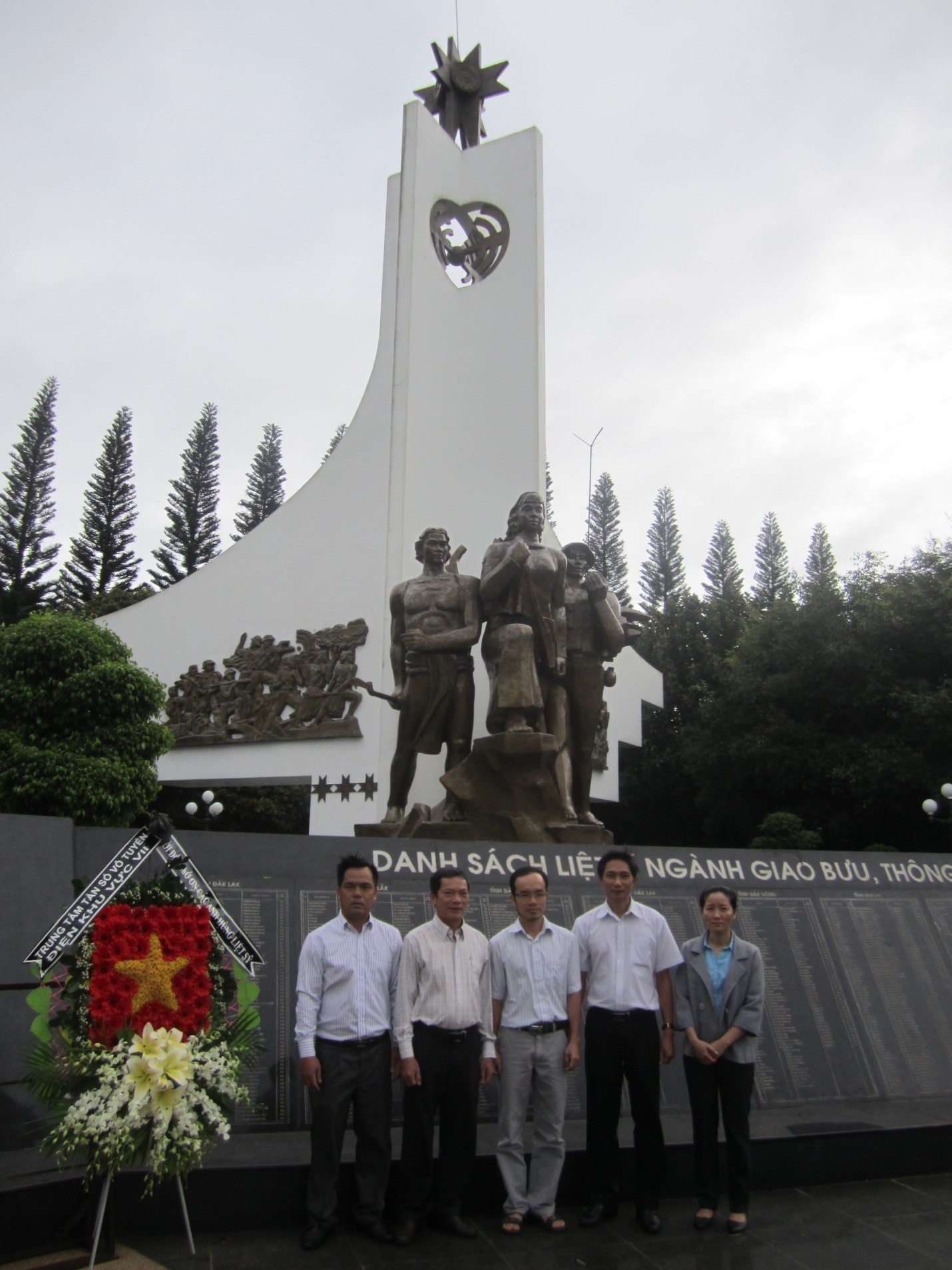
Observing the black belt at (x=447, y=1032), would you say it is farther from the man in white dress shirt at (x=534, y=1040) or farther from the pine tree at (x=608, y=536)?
the pine tree at (x=608, y=536)

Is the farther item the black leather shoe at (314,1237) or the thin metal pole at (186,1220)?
the black leather shoe at (314,1237)

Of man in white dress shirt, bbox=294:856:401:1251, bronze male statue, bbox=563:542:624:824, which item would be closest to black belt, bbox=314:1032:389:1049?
man in white dress shirt, bbox=294:856:401:1251

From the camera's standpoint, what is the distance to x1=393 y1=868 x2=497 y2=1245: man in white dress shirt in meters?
2.87

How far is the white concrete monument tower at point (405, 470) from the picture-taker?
12.8 metres

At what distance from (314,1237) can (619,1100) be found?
0.90m

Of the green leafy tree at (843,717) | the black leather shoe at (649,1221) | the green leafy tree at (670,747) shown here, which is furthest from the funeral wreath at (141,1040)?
the green leafy tree at (670,747)

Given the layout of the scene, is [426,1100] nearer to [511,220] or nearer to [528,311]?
[528,311]

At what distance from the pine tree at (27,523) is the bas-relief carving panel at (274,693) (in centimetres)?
980

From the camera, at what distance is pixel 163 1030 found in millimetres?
2496

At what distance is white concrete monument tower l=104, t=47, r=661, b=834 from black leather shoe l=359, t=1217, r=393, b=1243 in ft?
30.2

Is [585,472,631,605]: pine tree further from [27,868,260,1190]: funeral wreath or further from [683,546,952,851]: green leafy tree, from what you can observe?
[27,868,260,1190]: funeral wreath

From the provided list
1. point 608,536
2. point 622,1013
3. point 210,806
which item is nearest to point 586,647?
point 622,1013

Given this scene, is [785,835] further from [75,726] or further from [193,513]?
[193,513]

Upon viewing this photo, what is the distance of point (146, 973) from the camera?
2.58 m
